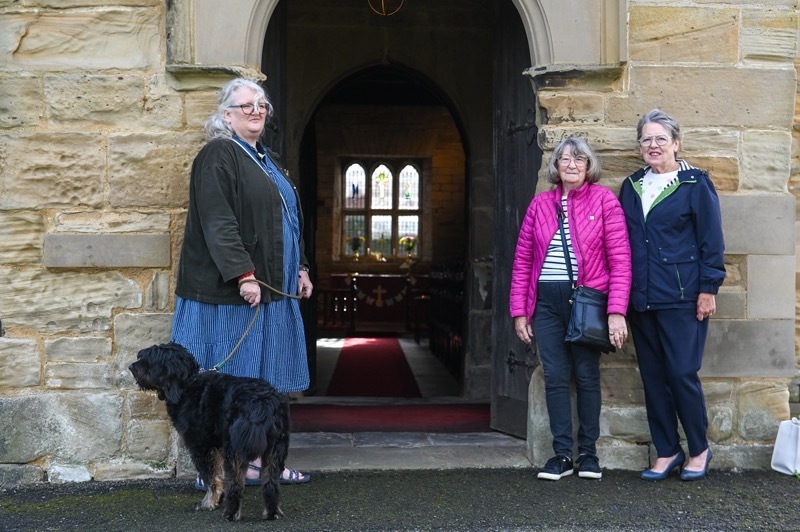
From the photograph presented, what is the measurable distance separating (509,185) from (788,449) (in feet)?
6.79

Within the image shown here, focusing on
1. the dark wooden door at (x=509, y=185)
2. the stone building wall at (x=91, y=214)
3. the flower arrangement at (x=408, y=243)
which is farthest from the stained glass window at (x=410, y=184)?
the stone building wall at (x=91, y=214)

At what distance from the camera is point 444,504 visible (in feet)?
13.0

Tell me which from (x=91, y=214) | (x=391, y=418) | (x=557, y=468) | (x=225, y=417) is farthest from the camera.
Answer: (x=391, y=418)

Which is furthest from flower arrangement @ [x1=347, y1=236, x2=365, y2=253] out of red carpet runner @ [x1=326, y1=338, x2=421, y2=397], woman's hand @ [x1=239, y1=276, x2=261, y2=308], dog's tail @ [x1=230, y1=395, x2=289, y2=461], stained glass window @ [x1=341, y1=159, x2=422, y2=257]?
Result: dog's tail @ [x1=230, y1=395, x2=289, y2=461]

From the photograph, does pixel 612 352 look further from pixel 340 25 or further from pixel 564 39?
pixel 340 25

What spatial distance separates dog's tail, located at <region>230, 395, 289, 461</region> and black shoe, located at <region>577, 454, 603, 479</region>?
64.4 inches

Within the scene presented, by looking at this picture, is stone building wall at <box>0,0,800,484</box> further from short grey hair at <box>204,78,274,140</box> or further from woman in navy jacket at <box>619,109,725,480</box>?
woman in navy jacket at <box>619,109,725,480</box>

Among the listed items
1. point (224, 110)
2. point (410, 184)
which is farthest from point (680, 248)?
point (410, 184)

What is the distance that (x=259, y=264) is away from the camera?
13.2 feet

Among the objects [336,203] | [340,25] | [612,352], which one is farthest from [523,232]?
[336,203]

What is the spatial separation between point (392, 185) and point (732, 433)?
537 inches

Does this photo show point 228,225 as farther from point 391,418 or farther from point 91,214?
point 391,418

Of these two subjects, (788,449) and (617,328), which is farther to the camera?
(788,449)

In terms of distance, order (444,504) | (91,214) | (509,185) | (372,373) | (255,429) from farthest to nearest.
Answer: (372,373) → (509,185) → (91,214) → (444,504) → (255,429)
